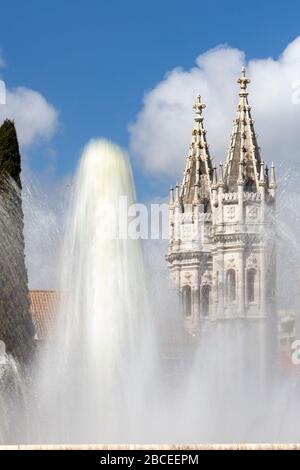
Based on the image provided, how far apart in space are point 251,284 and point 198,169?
26.3ft

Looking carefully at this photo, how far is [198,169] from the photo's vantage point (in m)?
62.4

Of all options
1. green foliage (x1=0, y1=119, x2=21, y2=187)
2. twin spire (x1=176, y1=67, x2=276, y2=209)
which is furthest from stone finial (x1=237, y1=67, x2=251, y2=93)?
green foliage (x1=0, y1=119, x2=21, y2=187)

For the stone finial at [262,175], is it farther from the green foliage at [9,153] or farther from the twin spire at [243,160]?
the green foliage at [9,153]

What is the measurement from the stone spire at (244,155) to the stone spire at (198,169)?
4257 millimetres

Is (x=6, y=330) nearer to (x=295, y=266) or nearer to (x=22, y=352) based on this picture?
(x=22, y=352)

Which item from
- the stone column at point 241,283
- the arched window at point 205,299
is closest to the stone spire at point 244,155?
the stone column at point 241,283

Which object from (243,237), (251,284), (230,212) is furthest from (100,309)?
(251,284)

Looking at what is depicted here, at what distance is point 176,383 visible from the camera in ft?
66.4

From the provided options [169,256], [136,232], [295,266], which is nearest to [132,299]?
[136,232]

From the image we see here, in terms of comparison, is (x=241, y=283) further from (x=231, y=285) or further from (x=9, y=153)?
(x=9, y=153)

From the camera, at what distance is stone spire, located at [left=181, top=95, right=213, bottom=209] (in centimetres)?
6192

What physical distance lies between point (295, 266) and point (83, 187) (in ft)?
77.6
